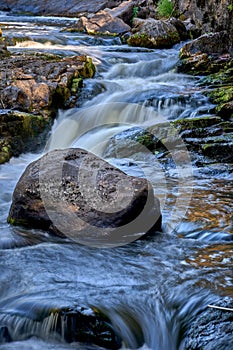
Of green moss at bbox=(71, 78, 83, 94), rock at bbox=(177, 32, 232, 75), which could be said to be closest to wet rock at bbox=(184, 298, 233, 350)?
green moss at bbox=(71, 78, 83, 94)

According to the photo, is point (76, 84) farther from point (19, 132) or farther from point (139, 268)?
point (139, 268)

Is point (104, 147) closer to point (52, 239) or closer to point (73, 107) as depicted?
point (73, 107)

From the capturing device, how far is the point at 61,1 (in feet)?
92.8

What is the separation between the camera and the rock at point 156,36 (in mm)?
14273

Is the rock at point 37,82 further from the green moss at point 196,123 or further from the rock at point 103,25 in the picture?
the rock at point 103,25

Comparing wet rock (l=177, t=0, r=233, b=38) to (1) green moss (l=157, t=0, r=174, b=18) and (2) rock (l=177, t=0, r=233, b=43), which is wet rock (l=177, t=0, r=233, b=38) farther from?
(1) green moss (l=157, t=0, r=174, b=18)

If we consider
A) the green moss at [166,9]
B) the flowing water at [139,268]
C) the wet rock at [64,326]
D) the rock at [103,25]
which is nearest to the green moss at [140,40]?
the rock at [103,25]

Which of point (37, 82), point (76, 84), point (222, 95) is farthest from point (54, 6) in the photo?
point (222, 95)

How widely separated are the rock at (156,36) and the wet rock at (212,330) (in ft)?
40.5

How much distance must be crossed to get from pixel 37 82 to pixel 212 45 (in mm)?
5681

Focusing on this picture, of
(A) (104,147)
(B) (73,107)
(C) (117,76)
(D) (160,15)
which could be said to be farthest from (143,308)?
(D) (160,15)

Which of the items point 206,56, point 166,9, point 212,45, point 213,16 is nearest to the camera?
point 206,56

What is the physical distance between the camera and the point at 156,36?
564 inches

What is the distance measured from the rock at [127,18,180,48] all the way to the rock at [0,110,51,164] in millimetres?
7443
